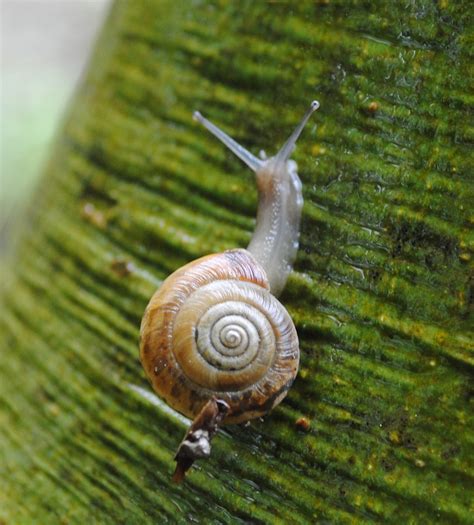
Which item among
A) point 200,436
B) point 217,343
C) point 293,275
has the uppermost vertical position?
point 293,275

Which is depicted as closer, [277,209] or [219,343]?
[219,343]

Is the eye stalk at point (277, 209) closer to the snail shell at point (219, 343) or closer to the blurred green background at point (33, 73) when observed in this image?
the snail shell at point (219, 343)

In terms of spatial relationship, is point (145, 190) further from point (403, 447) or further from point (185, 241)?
point (403, 447)

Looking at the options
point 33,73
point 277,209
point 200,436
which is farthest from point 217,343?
point 33,73

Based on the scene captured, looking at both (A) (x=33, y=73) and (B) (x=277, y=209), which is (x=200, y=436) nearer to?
(B) (x=277, y=209)

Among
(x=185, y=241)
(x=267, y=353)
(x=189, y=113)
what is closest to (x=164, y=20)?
(x=189, y=113)

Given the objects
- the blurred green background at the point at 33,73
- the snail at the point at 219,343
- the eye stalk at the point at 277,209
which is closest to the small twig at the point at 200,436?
the snail at the point at 219,343

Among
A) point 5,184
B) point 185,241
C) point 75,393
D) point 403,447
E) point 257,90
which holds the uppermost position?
point 257,90
